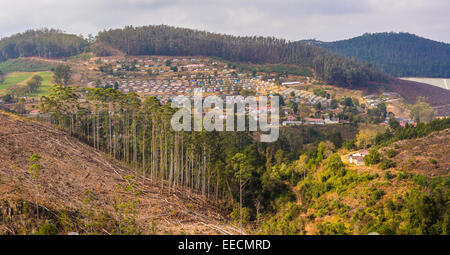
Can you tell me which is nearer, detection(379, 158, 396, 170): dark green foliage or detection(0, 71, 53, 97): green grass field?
detection(379, 158, 396, 170): dark green foliage

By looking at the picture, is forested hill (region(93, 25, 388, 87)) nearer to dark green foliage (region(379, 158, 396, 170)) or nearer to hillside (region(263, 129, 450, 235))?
hillside (region(263, 129, 450, 235))

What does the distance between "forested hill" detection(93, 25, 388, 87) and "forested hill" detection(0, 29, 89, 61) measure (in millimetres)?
8268

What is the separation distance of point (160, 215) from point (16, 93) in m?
55.2

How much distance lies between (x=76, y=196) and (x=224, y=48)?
101939mm

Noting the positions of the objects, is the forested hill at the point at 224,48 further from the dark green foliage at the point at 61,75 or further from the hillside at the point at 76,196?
the hillside at the point at 76,196

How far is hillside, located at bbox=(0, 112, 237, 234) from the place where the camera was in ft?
42.0

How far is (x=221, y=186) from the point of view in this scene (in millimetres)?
28062

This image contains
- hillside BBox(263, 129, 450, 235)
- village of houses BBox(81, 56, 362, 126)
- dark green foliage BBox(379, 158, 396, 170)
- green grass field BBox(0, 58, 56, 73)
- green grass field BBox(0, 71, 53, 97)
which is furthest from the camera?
green grass field BBox(0, 58, 56, 73)

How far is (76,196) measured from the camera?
16688mm

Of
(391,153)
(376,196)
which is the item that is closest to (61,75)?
(391,153)

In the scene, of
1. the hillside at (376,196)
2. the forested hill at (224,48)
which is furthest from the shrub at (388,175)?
the forested hill at (224,48)

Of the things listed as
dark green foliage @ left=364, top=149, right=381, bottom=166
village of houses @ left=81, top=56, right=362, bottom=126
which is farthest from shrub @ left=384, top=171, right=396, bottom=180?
village of houses @ left=81, top=56, right=362, bottom=126

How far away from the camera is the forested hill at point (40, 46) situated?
4161 inches
